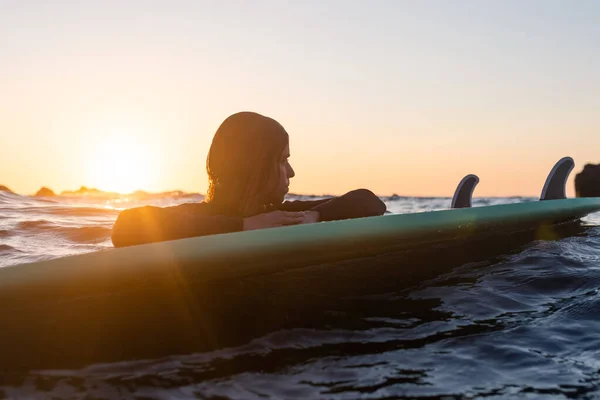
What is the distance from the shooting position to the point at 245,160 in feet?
11.1

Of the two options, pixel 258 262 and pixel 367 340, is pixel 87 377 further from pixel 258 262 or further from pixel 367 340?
pixel 367 340

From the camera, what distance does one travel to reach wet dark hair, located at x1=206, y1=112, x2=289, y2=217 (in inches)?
133

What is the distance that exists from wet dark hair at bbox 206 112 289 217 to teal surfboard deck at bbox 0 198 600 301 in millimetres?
540

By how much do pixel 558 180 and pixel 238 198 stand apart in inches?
170

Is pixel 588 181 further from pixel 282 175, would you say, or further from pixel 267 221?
pixel 267 221

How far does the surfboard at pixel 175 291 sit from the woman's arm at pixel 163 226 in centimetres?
36

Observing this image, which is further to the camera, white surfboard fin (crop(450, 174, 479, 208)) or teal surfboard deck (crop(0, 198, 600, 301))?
white surfboard fin (crop(450, 174, 479, 208))

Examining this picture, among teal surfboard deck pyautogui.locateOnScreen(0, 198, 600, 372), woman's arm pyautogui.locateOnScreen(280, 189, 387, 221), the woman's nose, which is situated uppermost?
the woman's nose

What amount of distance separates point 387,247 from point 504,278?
993mm

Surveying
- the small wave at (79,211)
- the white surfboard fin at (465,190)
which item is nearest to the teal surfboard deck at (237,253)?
the white surfboard fin at (465,190)

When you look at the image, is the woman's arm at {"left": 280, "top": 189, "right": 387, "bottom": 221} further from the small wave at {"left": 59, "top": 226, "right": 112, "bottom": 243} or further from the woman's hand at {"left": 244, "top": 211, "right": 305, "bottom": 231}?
the small wave at {"left": 59, "top": 226, "right": 112, "bottom": 243}

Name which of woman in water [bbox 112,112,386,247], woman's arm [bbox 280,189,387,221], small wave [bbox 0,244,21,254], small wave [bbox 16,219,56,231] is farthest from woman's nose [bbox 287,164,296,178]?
small wave [bbox 16,219,56,231]

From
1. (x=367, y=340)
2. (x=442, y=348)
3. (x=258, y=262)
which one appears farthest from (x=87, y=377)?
(x=442, y=348)

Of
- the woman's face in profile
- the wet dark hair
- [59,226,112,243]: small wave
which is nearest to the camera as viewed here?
the wet dark hair
